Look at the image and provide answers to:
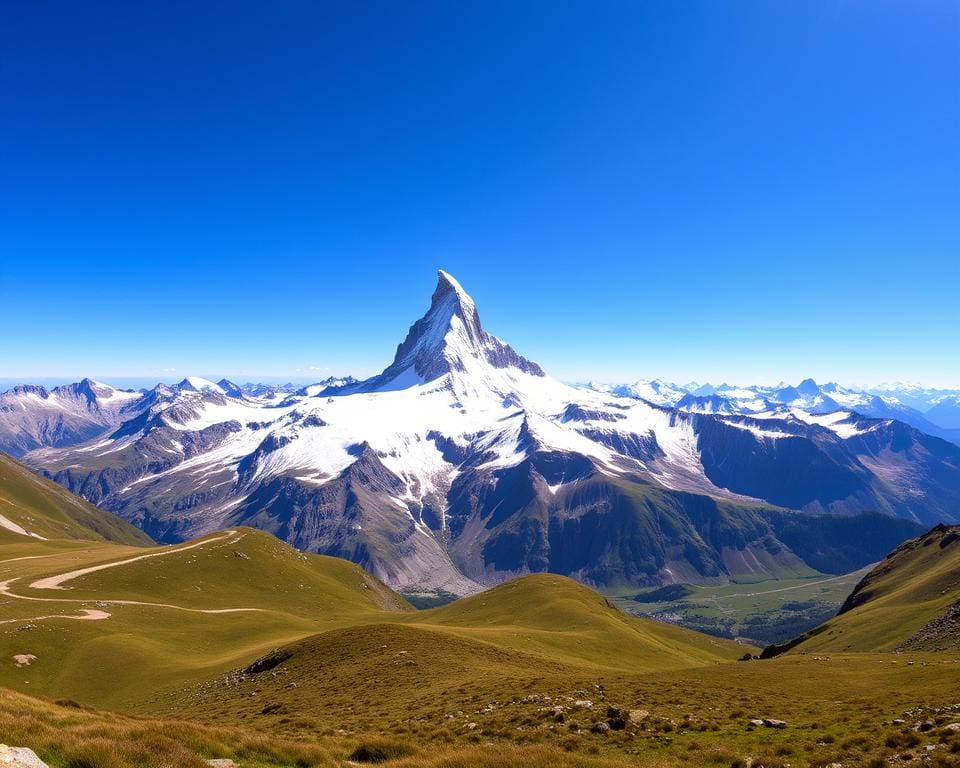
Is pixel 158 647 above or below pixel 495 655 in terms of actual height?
below

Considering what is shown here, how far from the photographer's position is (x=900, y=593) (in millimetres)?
117375

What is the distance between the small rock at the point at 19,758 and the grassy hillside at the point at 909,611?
83591 millimetres

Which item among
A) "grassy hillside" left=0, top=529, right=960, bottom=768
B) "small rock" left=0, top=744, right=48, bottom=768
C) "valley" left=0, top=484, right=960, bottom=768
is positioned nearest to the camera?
"small rock" left=0, top=744, right=48, bottom=768

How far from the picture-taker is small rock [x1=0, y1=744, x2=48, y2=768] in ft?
50.0

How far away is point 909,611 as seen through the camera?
9431 centimetres

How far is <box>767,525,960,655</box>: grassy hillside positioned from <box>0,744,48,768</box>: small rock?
8359 cm

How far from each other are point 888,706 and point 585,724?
17.3 m

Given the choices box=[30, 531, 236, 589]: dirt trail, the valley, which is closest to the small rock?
the valley

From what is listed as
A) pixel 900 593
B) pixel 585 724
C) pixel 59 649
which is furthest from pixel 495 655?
pixel 900 593

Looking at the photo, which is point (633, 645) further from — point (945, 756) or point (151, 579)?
point (151, 579)

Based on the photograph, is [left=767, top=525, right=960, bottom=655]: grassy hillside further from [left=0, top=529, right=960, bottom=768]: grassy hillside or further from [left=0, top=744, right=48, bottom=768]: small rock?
[left=0, top=744, right=48, bottom=768]: small rock

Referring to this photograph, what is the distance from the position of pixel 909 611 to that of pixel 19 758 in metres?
122

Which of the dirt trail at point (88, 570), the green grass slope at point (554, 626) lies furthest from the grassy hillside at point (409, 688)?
the dirt trail at point (88, 570)

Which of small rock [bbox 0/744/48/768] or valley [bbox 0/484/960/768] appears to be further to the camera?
valley [bbox 0/484/960/768]
